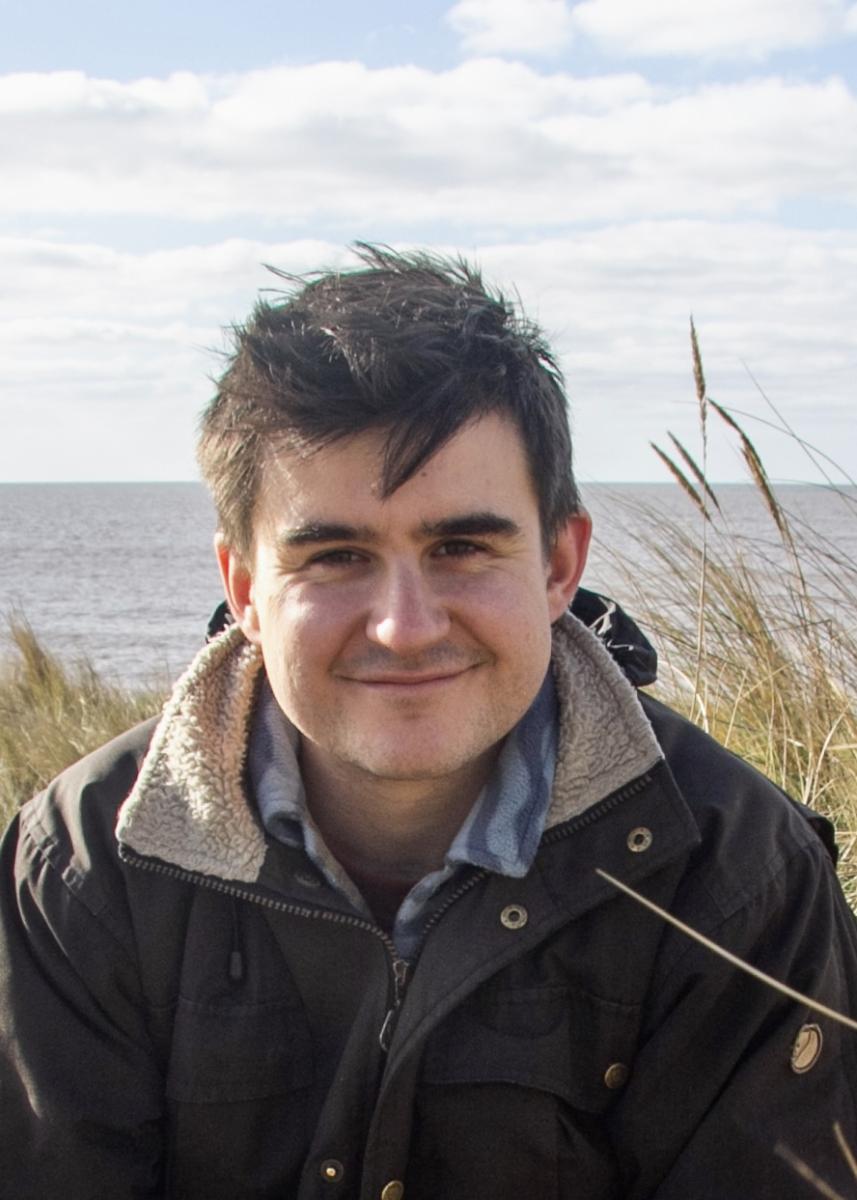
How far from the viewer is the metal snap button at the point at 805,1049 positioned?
2242mm

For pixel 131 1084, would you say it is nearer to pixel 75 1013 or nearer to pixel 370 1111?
pixel 75 1013

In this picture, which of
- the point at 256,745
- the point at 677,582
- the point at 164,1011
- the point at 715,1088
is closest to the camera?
the point at 715,1088

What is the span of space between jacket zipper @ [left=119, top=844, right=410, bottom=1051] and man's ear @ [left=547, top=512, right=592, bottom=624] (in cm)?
68

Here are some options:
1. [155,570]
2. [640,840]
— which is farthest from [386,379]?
[155,570]

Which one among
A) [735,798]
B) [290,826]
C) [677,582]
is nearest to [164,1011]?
[290,826]

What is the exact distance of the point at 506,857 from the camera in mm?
2354

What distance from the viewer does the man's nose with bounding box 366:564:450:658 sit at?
2290 mm

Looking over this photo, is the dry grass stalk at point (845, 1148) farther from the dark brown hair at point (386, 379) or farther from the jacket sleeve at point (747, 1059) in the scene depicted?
the dark brown hair at point (386, 379)

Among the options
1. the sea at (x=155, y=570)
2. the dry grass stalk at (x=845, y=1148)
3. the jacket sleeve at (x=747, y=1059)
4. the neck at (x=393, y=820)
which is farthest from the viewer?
the sea at (x=155, y=570)

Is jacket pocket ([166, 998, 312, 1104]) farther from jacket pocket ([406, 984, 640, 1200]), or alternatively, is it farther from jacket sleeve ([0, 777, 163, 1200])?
jacket pocket ([406, 984, 640, 1200])

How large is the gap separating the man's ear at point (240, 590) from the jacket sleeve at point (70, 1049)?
517mm

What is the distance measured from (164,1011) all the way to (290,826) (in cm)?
37

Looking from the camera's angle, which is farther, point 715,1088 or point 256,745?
point 256,745

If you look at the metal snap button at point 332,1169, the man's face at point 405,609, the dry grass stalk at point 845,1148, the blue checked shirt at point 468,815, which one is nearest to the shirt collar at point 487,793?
the blue checked shirt at point 468,815
